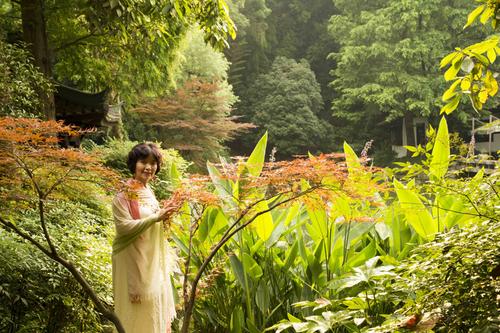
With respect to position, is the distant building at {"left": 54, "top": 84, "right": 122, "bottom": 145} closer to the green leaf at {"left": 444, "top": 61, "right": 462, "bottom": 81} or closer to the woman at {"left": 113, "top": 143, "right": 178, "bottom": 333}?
the woman at {"left": 113, "top": 143, "right": 178, "bottom": 333}

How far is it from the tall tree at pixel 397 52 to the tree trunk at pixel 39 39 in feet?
42.7

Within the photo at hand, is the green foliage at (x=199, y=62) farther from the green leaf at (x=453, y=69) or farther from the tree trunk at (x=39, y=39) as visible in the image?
the green leaf at (x=453, y=69)

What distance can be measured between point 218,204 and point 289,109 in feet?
58.6

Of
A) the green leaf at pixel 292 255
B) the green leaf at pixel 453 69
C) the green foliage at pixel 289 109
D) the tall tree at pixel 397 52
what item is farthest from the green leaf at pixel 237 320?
the green foliage at pixel 289 109

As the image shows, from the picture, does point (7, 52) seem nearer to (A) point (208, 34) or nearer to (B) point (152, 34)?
(B) point (152, 34)

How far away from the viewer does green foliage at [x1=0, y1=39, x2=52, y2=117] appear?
5133 mm

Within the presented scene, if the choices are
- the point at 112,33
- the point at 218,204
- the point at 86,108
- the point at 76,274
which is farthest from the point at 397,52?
the point at 76,274

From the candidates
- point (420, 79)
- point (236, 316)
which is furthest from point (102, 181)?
point (420, 79)

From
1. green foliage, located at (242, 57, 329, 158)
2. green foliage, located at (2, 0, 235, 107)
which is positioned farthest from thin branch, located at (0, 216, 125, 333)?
green foliage, located at (242, 57, 329, 158)

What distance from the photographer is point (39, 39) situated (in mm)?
6215

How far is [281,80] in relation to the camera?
68.2 ft

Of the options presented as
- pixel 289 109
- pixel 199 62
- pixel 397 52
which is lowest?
pixel 289 109

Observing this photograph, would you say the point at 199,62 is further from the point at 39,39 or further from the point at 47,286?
the point at 47,286

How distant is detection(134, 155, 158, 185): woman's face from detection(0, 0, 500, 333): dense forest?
96mm
